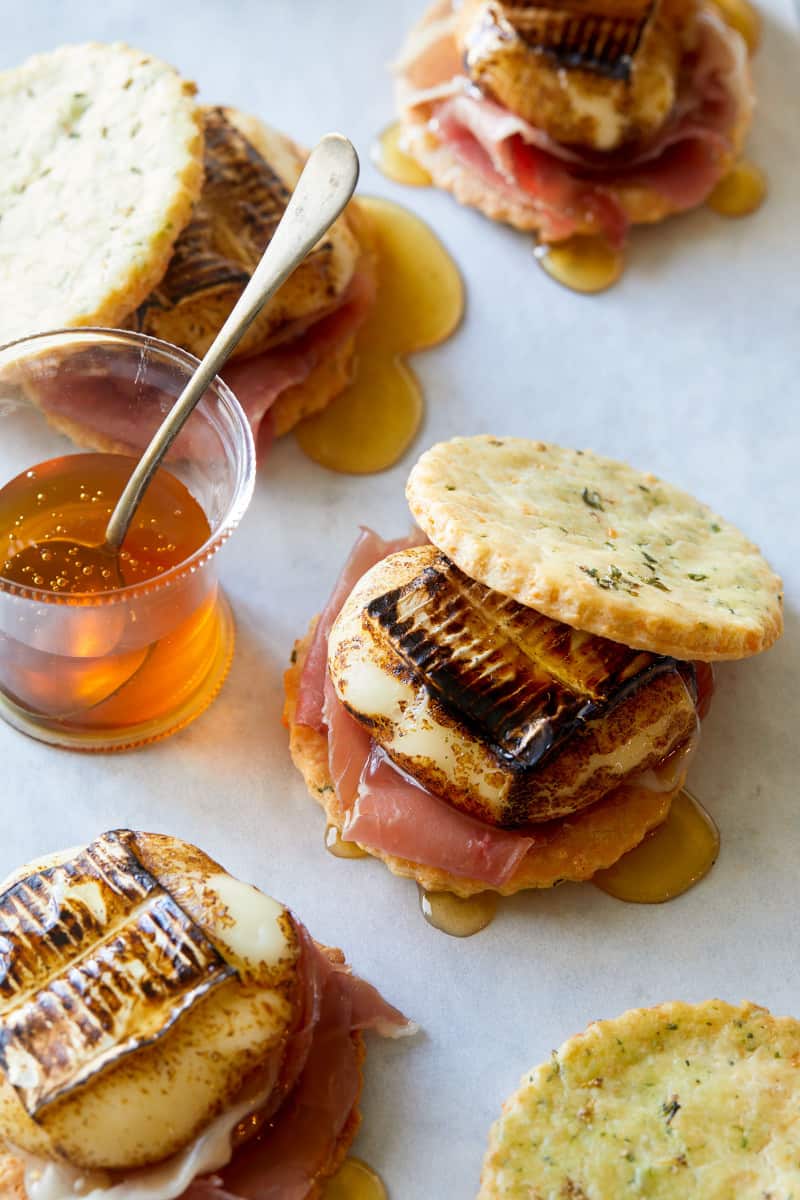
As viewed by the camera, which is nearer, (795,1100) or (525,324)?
(795,1100)

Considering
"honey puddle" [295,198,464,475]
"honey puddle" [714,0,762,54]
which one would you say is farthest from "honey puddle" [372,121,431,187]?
"honey puddle" [714,0,762,54]

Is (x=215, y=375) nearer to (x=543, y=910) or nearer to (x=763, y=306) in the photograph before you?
(x=543, y=910)

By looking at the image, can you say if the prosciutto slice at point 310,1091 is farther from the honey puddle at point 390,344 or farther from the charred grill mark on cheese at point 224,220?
the charred grill mark on cheese at point 224,220

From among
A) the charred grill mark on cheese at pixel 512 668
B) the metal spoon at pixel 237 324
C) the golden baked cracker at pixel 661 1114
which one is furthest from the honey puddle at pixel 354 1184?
the metal spoon at pixel 237 324

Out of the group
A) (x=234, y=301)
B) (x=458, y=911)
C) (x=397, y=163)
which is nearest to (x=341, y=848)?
(x=458, y=911)

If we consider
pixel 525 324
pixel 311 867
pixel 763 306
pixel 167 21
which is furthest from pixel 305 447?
pixel 167 21

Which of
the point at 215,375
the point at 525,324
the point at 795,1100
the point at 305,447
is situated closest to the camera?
the point at 795,1100
